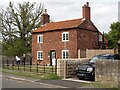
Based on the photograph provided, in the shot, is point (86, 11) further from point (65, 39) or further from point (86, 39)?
point (65, 39)

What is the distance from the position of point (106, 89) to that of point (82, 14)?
2907 centimetres

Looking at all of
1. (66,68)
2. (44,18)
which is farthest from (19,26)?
(66,68)

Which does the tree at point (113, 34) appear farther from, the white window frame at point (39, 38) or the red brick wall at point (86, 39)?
the white window frame at point (39, 38)

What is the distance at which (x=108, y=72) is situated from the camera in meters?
16.7

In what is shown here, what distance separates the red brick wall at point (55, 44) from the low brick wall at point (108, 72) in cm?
2208

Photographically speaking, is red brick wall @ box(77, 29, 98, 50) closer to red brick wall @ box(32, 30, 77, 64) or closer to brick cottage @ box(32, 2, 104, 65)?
brick cottage @ box(32, 2, 104, 65)

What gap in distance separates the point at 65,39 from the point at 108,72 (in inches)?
977

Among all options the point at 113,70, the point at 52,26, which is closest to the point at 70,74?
the point at 113,70

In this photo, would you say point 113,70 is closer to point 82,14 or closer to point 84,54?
point 84,54

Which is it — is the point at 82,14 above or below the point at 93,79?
above

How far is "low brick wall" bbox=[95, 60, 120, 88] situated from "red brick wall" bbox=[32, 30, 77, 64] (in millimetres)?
22081

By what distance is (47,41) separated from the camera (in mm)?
44094

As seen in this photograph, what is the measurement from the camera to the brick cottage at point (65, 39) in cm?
4031

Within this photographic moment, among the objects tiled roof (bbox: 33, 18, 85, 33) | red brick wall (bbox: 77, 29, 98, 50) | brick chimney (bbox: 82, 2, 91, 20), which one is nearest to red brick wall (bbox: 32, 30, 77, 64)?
tiled roof (bbox: 33, 18, 85, 33)
